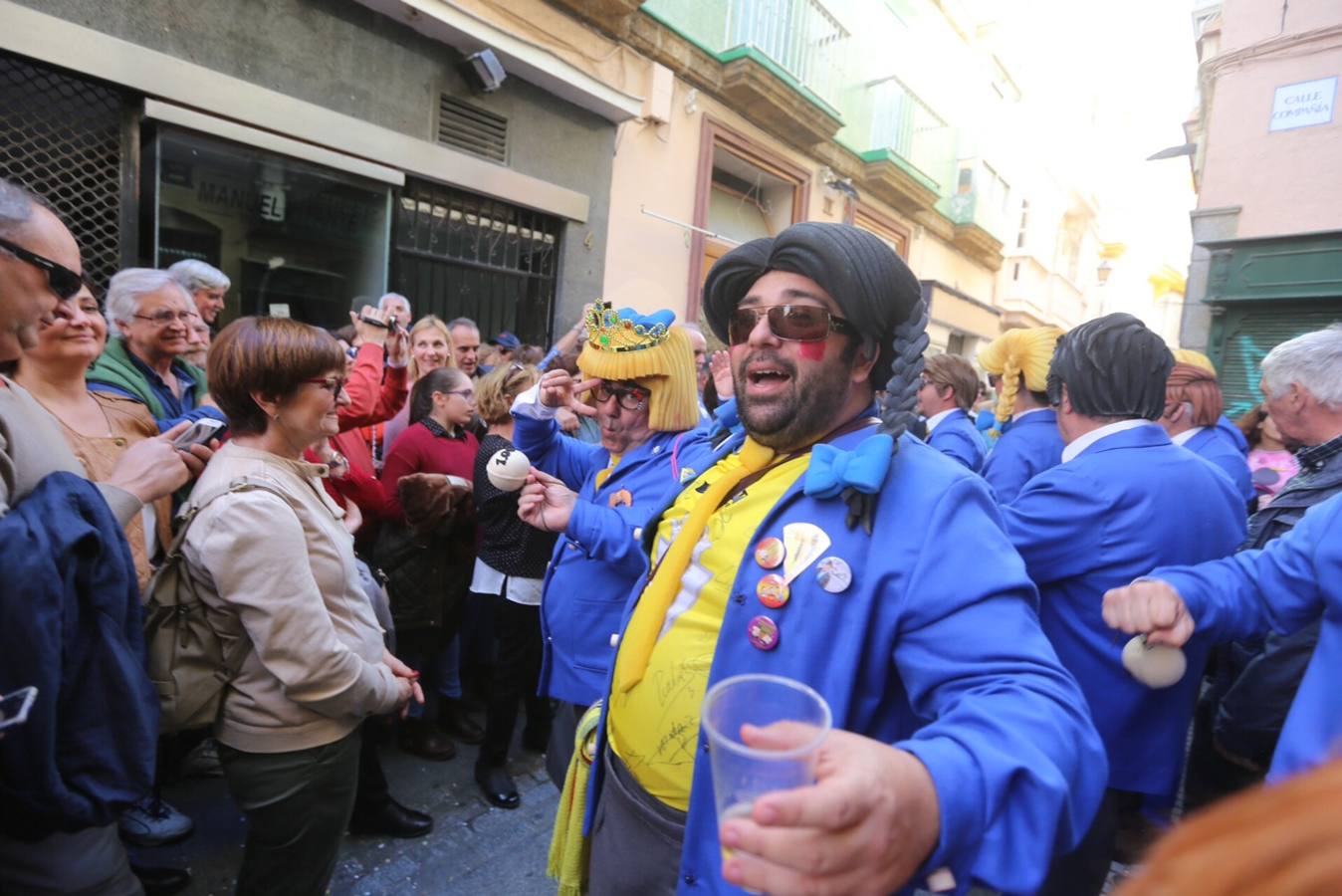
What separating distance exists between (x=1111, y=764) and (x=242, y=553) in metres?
2.71

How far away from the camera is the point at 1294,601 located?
5.86 feet

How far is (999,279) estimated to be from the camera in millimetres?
20266

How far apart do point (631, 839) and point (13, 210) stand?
203 centimetres

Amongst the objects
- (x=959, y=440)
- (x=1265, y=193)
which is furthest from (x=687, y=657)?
(x=1265, y=193)

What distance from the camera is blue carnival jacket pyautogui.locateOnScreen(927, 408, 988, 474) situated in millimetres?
4438

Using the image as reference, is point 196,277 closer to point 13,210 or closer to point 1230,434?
point 13,210

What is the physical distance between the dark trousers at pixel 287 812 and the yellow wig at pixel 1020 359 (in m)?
3.78

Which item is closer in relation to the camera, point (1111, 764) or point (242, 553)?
point (242, 553)

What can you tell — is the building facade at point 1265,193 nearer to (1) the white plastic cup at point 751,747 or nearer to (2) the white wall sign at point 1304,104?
(2) the white wall sign at point 1304,104

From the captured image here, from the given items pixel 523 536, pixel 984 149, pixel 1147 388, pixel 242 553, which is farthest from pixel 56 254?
pixel 984 149

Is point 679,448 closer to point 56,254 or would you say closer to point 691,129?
point 56,254

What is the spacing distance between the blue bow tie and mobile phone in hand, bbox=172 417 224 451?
6.55 feet

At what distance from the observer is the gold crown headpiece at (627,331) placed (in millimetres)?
2797

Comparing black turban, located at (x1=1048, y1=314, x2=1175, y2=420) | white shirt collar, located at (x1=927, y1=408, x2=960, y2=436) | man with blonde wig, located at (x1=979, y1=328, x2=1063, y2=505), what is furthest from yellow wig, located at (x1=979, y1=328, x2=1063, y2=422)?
black turban, located at (x1=1048, y1=314, x2=1175, y2=420)
